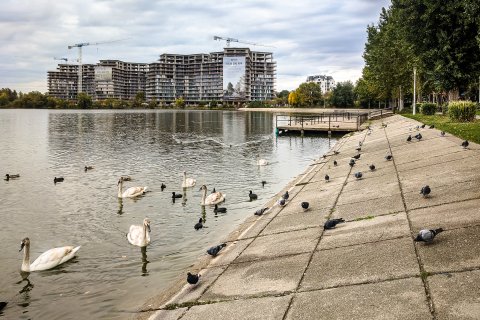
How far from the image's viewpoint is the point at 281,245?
Result: 11836 mm

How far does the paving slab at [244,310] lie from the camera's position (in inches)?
309

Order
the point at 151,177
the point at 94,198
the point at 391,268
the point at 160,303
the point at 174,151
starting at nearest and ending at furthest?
the point at 391,268
the point at 160,303
the point at 94,198
the point at 151,177
the point at 174,151

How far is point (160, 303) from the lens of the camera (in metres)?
9.90

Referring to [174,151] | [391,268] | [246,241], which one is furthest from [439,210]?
[174,151]

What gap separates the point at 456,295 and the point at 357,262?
253 cm

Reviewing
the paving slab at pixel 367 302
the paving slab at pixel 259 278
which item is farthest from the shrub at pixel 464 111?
the paving slab at pixel 367 302

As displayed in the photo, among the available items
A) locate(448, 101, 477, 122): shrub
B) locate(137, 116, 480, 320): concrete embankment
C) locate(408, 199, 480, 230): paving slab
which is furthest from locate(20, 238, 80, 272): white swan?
locate(448, 101, 477, 122): shrub

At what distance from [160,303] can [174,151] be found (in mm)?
34375

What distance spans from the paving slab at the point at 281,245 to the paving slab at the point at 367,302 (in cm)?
281

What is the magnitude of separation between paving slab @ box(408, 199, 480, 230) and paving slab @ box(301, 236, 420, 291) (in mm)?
1110

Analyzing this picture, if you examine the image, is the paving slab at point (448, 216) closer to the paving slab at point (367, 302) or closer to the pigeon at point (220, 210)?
the paving slab at point (367, 302)

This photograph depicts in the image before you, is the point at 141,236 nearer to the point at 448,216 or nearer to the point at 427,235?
the point at 427,235

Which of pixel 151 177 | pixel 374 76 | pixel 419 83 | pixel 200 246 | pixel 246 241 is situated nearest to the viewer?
pixel 246 241

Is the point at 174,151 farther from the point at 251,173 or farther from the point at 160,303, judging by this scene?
the point at 160,303
